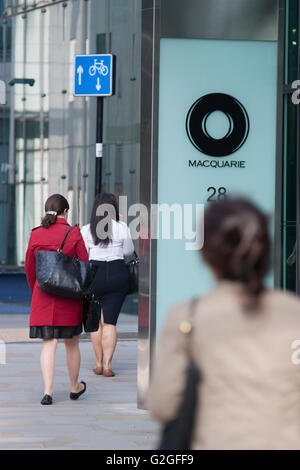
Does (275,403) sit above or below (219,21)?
below

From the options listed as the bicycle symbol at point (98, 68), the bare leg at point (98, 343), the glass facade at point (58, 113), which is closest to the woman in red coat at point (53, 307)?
the bare leg at point (98, 343)

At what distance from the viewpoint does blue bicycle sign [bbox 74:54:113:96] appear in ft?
43.2

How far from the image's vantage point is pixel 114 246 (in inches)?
406

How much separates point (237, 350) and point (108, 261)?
7.49m

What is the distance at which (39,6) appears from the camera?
19.8 m

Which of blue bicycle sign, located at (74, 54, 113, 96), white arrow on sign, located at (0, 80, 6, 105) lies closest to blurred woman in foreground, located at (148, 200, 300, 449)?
blue bicycle sign, located at (74, 54, 113, 96)

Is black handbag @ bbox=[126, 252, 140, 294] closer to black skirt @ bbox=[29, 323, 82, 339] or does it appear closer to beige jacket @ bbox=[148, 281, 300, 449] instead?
black skirt @ bbox=[29, 323, 82, 339]

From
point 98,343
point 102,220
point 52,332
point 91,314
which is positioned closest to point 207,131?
point 91,314

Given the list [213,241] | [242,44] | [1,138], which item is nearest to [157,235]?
[242,44]

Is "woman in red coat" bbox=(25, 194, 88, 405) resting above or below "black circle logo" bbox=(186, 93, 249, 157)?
below

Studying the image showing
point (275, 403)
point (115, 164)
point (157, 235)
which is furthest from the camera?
point (115, 164)

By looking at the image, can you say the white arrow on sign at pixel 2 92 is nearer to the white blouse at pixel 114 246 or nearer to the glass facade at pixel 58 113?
the glass facade at pixel 58 113
